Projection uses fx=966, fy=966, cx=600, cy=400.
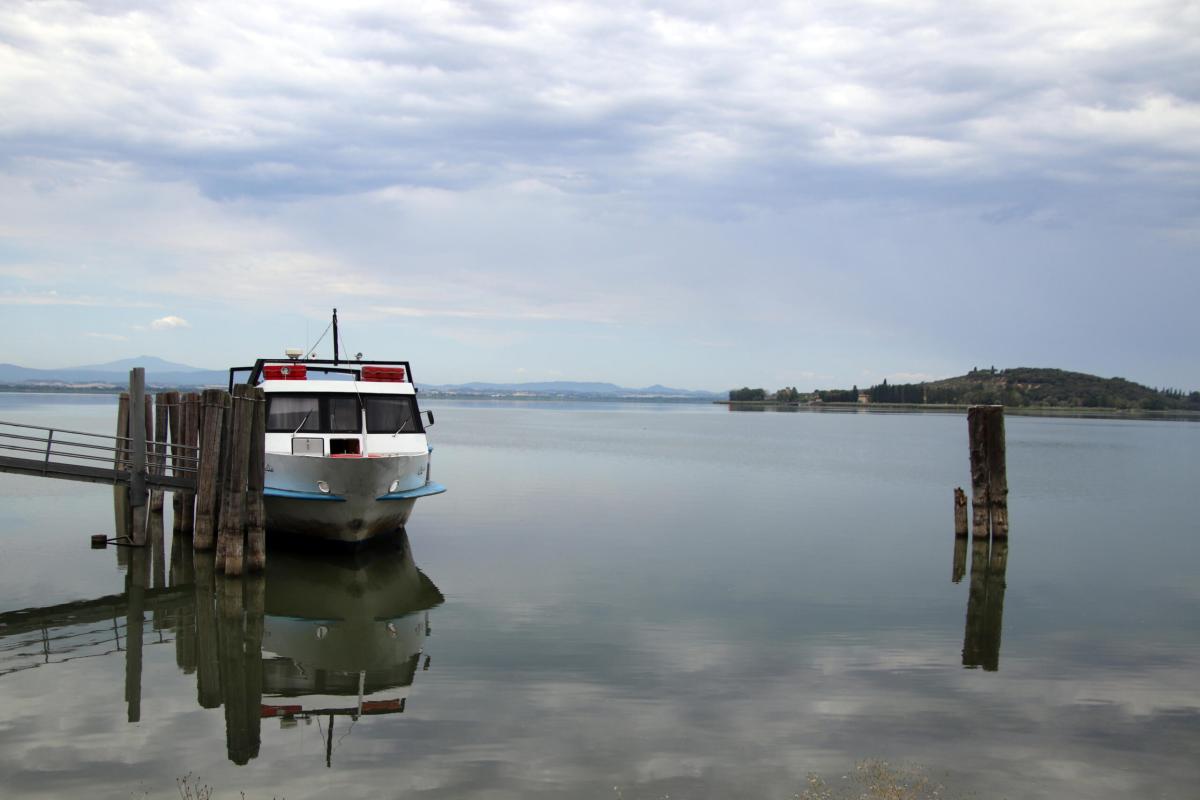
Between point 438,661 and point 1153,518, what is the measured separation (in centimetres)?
2423

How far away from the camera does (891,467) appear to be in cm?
4491

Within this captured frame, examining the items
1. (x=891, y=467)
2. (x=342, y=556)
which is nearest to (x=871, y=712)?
(x=342, y=556)

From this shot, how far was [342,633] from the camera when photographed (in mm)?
14391

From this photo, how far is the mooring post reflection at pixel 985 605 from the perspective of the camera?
13.2 m

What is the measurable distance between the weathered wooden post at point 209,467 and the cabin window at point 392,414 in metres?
3.67

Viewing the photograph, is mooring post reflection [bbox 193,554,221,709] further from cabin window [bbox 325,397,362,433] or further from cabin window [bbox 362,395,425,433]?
cabin window [bbox 362,395,425,433]

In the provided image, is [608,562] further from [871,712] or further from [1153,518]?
[1153,518]

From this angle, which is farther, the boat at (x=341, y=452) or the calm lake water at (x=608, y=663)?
the boat at (x=341, y=452)

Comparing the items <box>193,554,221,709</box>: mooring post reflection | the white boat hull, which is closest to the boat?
the white boat hull

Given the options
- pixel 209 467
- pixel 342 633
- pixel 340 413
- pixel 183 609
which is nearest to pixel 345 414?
pixel 340 413

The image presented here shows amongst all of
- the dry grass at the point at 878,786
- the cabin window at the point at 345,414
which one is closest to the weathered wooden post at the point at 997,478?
the dry grass at the point at 878,786

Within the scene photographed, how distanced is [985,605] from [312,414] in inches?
530

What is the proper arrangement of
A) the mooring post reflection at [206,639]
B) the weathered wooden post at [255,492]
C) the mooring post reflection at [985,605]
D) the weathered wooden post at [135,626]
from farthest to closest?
1. the weathered wooden post at [255,492]
2. the mooring post reflection at [985,605]
3. the mooring post reflection at [206,639]
4. the weathered wooden post at [135,626]

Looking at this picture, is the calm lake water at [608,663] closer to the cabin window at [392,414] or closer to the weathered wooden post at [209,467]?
the weathered wooden post at [209,467]
